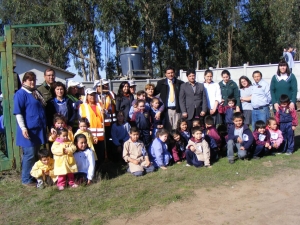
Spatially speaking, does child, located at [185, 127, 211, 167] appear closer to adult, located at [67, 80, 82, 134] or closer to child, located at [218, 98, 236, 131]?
child, located at [218, 98, 236, 131]

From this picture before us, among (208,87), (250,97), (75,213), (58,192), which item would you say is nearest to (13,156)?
(58,192)

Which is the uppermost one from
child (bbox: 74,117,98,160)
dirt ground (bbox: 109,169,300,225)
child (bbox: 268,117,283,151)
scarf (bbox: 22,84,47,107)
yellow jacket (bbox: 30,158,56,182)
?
scarf (bbox: 22,84,47,107)

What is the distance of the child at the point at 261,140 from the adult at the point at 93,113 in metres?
2.81

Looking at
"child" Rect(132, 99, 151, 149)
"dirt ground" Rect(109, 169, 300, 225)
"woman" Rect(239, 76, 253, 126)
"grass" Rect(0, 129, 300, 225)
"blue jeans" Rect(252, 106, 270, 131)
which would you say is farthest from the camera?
"woman" Rect(239, 76, 253, 126)

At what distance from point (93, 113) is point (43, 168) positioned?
49.7 inches

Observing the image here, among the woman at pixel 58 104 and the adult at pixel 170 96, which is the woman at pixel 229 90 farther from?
the woman at pixel 58 104

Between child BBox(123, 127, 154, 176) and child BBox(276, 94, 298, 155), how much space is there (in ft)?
9.10

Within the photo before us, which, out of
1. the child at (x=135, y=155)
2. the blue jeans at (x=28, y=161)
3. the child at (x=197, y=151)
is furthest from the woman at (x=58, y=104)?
the child at (x=197, y=151)

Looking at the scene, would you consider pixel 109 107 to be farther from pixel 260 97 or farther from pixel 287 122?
pixel 287 122

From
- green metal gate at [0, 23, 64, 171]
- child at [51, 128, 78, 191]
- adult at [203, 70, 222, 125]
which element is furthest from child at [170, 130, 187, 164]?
green metal gate at [0, 23, 64, 171]

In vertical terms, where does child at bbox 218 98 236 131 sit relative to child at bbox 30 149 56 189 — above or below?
above

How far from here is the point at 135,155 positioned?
621 cm

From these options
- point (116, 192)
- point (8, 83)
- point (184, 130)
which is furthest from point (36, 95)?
point (184, 130)

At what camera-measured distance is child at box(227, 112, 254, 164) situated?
21.5ft
